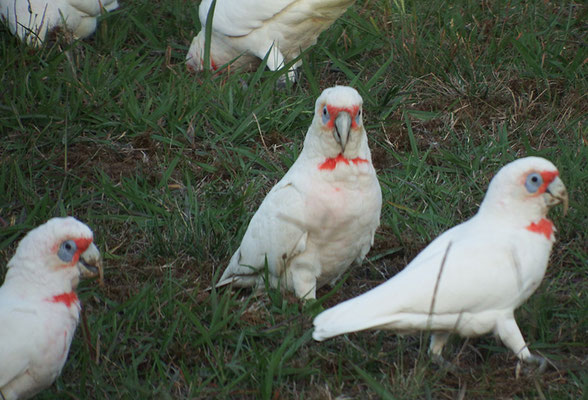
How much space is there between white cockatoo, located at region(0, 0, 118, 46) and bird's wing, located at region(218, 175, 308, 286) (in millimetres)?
2359

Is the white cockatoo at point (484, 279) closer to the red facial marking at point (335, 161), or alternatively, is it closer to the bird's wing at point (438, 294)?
the bird's wing at point (438, 294)

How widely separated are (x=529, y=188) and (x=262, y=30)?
2.57m

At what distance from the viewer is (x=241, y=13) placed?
480cm

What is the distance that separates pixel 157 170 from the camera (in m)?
4.18

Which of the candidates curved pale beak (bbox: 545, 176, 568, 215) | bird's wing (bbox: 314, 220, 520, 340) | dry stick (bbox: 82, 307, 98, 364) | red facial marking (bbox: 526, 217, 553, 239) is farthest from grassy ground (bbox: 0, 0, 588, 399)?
curved pale beak (bbox: 545, 176, 568, 215)

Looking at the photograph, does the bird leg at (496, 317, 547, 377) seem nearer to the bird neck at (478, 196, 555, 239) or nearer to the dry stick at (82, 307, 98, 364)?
the bird neck at (478, 196, 555, 239)

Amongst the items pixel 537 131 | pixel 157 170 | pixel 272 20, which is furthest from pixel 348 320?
pixel 272 20

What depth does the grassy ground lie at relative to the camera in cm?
280

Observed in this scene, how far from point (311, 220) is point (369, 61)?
227 centimetres

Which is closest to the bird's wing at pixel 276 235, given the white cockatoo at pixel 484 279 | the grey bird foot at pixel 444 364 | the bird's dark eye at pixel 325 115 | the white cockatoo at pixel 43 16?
the bird's dark eye at pixel 325 115

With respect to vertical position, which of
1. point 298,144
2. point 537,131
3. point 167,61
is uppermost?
point 167,61

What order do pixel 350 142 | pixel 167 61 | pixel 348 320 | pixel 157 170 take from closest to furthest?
pixel 348 320
pixel 350 142
pixel 157 170
pixel 167 61

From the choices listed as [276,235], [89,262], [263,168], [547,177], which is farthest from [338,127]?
[263,168]

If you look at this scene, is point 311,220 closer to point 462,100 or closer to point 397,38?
point 462,100
